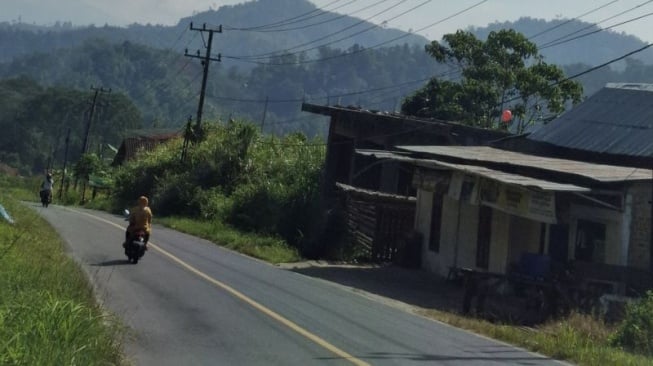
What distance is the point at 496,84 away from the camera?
45.9 meters

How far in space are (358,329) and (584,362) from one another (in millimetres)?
3419

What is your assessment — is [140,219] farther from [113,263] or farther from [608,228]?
[608,228]

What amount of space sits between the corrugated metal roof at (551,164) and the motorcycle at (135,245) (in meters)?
8.62

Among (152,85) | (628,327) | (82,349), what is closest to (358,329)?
(628,327)

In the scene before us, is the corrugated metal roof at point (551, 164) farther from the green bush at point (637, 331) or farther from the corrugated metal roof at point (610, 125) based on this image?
the green bush at point (637, 331)

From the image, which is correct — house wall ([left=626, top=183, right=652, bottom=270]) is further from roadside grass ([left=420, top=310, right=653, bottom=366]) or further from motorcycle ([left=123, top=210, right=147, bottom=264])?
motorcycle ([left=123, top=210, right=147, bottom=264])

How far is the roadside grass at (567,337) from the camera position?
12594 mm

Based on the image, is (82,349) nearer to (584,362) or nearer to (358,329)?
(358,329)

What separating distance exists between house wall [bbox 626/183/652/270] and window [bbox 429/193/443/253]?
28.9ft

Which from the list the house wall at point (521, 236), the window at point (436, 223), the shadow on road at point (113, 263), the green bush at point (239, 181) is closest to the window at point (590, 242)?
the house wall at point (521, 236)

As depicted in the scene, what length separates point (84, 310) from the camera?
9.88 metres

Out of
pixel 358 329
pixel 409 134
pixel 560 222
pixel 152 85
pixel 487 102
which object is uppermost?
pixel 152 85

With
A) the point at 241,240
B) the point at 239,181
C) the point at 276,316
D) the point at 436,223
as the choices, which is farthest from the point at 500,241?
the point at 239,181

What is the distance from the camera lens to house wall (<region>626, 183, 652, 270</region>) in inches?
748
